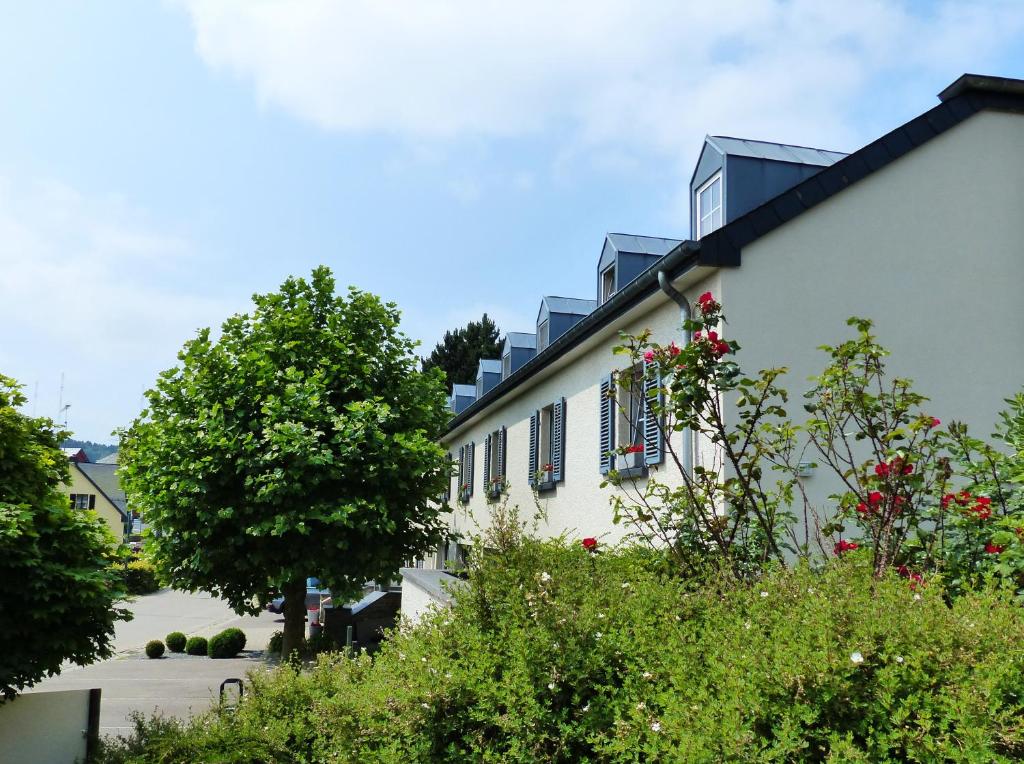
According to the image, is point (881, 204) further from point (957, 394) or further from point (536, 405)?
point (536, 405)

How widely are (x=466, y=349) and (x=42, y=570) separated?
41.6 m

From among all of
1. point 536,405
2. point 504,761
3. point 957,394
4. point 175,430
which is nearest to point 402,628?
point 504,761

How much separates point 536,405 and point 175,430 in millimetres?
6307

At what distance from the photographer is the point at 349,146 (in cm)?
722

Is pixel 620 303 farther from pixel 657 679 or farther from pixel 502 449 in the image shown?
pixel 502 449

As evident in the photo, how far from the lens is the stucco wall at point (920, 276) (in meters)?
9.18

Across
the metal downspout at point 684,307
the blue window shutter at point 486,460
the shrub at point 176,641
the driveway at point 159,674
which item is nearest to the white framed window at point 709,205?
the metal downspout at point 684,307

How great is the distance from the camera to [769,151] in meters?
11.5

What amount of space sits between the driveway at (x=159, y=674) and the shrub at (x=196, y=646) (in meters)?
0.13

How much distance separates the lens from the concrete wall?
6645mm

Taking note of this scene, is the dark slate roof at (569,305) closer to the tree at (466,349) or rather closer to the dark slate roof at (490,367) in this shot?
the dark slate roof at (490,367)

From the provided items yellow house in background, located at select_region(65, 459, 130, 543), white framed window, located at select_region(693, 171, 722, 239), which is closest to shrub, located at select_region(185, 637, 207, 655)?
white framed window, located at select_region(693, 171, 722, 239)

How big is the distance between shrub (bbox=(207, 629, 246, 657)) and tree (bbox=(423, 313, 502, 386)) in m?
25.9

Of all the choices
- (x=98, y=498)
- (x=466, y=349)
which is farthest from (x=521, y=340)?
(x=98, y=498)
